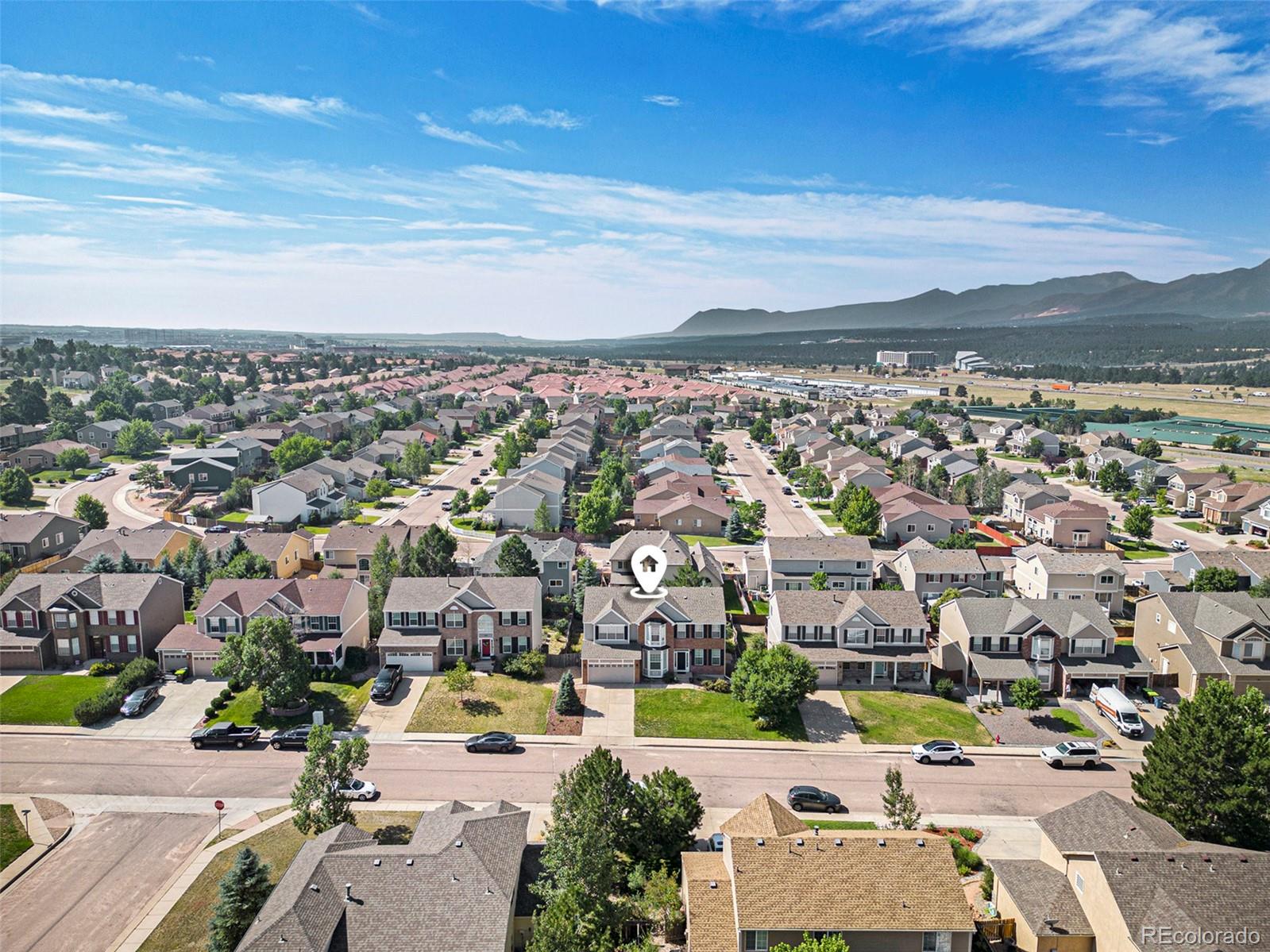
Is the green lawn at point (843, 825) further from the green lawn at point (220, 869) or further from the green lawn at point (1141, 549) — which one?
the green lawn at point (1141, 549)

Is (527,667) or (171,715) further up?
(527,667)

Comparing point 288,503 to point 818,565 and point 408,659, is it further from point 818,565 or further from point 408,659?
point 818,565

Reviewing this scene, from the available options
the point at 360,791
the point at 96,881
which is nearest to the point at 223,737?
the point at 360,791

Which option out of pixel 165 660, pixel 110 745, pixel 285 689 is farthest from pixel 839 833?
pixel 165 660

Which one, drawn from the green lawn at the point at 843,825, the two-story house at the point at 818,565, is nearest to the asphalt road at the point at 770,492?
the two-story house at the point at 818,565

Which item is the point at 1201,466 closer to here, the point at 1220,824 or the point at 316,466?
the point at 1220,824

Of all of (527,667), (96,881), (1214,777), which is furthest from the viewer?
(527,667)
